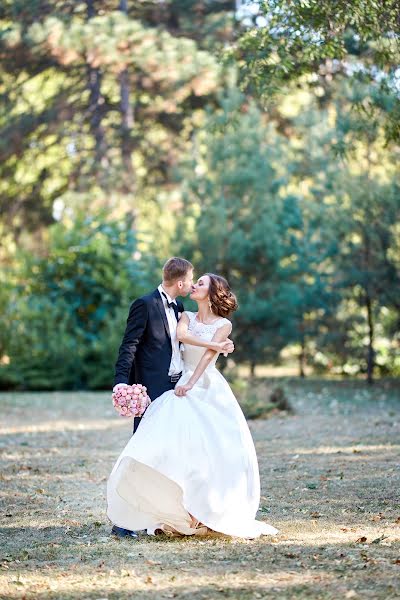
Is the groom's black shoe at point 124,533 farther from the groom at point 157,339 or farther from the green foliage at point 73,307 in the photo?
the green foliage at point 73,307

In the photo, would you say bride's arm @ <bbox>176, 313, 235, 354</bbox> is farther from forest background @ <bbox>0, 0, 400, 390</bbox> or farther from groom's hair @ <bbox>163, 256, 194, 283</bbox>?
forest background @ <bbox>0, 0, 400, 390</bbox>

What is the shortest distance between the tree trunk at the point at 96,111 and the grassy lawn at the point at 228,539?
12.7 metres

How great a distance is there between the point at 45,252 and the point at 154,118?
14.6 feet

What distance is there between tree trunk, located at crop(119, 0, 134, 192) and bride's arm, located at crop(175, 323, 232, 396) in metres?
18.3

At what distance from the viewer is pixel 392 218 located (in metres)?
19.9

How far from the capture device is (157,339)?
6.80m

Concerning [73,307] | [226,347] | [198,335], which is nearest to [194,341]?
[198,335]

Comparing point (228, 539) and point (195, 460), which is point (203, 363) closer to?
point (195, 460)

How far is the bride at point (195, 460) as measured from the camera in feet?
21.1

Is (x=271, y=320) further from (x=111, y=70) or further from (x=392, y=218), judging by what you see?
(x=111, y=70)

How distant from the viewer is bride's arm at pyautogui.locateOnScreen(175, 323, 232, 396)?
21.7 ft

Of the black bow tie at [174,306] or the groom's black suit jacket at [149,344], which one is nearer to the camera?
the groom's black suit jacket at [149,344]

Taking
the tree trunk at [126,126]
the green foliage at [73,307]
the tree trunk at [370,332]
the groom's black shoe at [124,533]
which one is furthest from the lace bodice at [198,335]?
the tree trunk at [126,126]

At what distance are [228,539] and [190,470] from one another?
0.52 metres
